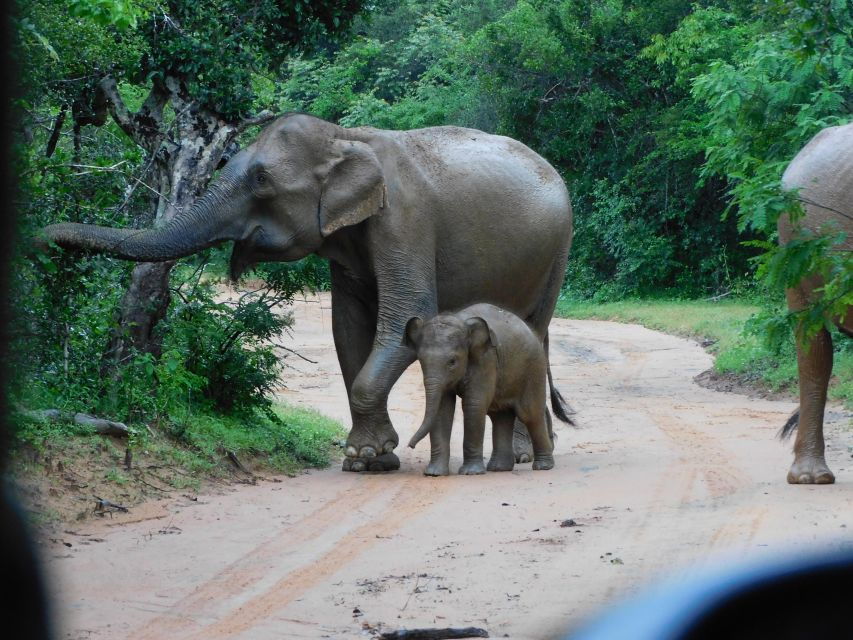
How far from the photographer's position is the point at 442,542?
24.3ft

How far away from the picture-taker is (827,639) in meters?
2.00

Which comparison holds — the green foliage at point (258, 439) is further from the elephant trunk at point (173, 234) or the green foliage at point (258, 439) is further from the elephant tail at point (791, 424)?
the elephant tail at point (791, 424)

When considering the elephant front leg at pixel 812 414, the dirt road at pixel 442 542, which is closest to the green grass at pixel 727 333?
the elephant front leg at pixel 812 414

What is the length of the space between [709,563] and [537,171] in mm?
6109

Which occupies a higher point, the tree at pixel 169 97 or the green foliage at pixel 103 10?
the green foliage at pixel 103 10

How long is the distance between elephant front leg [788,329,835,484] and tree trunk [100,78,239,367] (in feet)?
17.2

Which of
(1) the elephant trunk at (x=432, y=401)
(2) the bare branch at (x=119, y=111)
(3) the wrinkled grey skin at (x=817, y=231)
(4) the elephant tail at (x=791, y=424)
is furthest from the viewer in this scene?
(2) the bare branch at (x=119, y=111)

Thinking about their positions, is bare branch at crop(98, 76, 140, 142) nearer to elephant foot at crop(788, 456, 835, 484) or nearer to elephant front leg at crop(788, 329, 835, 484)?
elephant front leg at crop(788, 329, 835, 484)

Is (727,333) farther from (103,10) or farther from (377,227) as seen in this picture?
(103,10)

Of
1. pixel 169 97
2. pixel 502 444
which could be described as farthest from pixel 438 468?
pixel 169 97

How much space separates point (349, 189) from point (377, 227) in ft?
1.41

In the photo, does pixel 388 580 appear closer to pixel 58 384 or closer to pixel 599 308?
pixel 58 384

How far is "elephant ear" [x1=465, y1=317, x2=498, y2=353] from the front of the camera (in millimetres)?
10320

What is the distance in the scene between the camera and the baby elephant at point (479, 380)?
10250 mm
